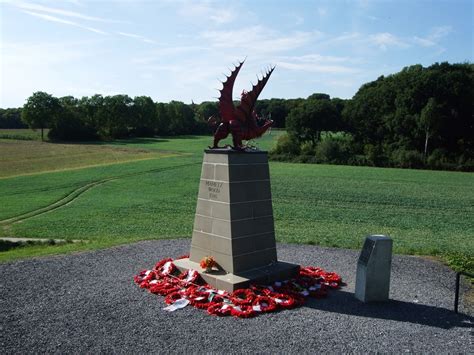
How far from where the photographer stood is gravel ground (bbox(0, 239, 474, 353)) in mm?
8078

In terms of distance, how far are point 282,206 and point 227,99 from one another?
56.9 ft

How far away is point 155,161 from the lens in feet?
196

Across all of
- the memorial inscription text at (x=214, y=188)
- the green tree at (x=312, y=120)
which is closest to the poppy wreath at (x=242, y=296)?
the memorial inscription text at (x=214, y=188)

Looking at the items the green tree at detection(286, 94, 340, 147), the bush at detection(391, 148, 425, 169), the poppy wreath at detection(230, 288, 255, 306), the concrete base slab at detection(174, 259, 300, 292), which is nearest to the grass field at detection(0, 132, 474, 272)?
the concrete base slab at detection(174, 259, 300, 292)

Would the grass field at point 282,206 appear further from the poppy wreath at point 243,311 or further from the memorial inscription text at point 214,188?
the poppy wreath at point 243,311

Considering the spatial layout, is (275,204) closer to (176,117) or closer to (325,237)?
(325,237)

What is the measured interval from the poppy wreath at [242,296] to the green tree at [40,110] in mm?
84562

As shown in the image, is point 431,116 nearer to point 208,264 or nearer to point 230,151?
point 230,151

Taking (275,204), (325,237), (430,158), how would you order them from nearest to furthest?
(325,237) → (275,204) → (430,158)

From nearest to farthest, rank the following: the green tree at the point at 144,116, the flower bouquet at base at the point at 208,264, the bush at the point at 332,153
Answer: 1. the flower bouquet at base at the point at 208,264
2. the bush at the point at 332,153
3. the green tree at the point at 144,116

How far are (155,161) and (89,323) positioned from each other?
51.9m

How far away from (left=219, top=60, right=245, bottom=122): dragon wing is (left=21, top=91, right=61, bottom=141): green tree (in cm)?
8257

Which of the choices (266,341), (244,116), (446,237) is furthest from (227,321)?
(446,237)

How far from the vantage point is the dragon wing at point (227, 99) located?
1184cm
